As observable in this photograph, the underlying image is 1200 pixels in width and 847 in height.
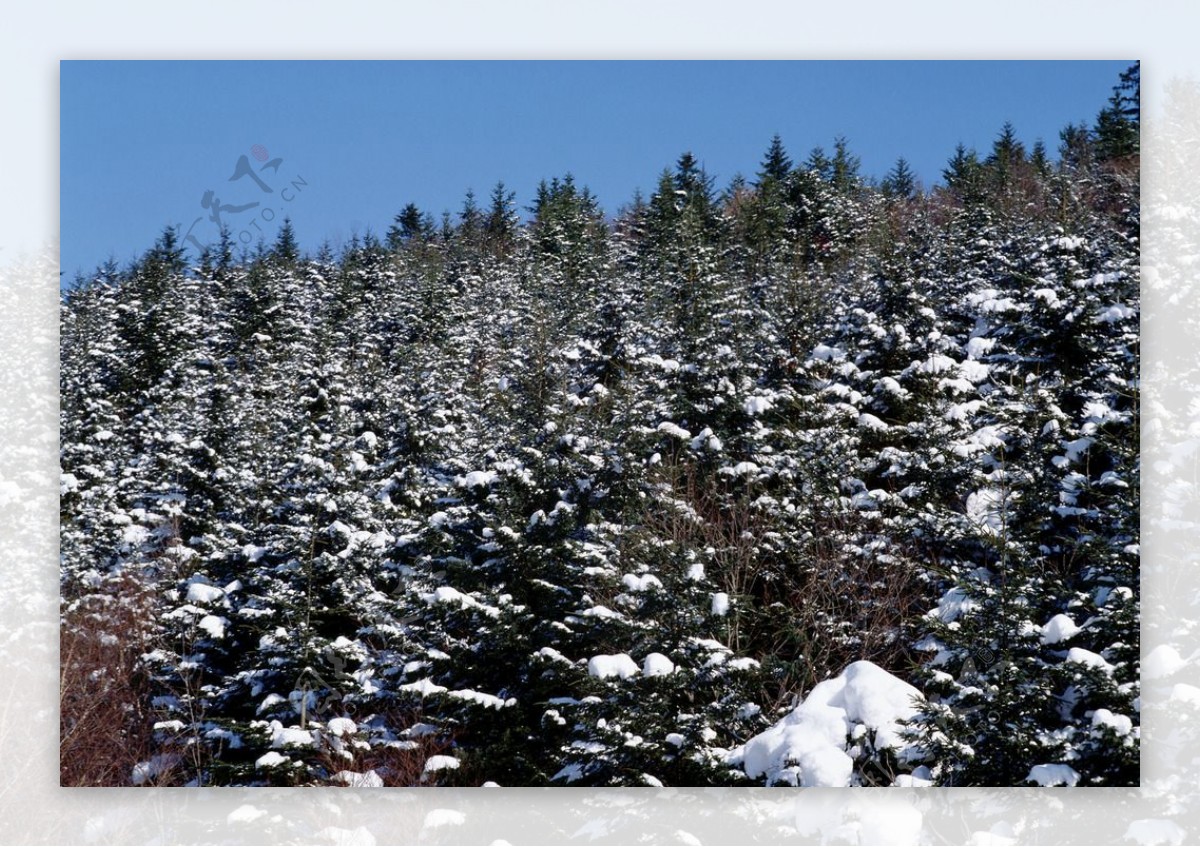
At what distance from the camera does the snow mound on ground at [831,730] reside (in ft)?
16.3

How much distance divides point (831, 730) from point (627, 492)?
6.61 feet

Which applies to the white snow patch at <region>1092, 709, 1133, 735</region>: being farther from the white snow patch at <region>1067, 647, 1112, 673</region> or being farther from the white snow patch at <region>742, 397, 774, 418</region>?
the white snow patch at <region>742, 397, 774, 418</region>

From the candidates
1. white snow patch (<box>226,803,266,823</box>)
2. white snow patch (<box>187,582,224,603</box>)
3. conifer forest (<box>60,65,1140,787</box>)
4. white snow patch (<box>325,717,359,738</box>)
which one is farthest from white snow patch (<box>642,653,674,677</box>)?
white snow patch (<box>187,582,224,603</box>)

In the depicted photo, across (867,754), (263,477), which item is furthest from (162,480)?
(867,754)

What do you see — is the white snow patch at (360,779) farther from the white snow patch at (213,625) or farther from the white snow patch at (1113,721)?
the white snow patch at (1113,721)

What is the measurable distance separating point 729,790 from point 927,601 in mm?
1709

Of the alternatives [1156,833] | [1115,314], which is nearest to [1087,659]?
[1156,833]

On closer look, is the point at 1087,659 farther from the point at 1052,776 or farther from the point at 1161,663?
the point at 1052,776

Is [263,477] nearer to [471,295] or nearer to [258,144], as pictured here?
[471,295]

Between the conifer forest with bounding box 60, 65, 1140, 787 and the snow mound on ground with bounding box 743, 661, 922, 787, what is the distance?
16 millimetres

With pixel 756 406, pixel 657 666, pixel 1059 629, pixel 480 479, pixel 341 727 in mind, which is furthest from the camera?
pixel 756 406

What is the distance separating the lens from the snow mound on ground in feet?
16.3

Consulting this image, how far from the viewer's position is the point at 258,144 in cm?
541

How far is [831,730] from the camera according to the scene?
16.5 feet
